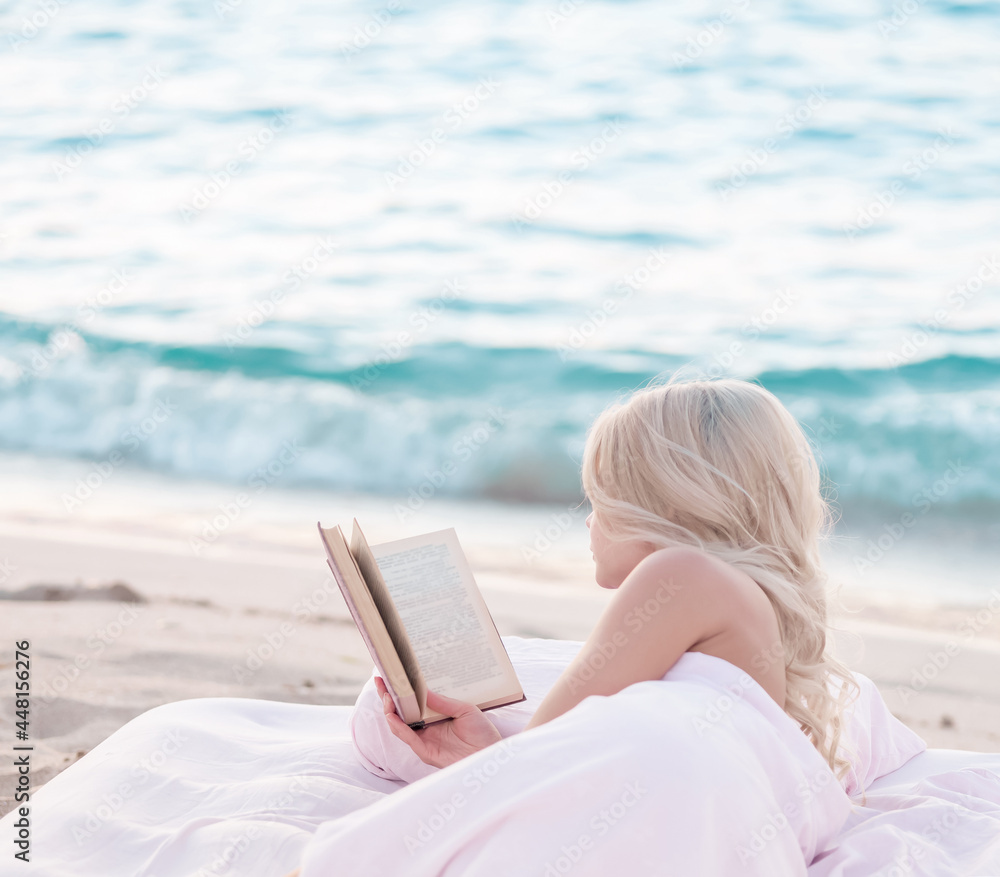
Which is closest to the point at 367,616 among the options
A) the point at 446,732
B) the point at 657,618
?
the point at 446,732

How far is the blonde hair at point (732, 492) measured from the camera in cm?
195

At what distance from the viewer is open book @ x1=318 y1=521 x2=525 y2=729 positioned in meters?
1.92

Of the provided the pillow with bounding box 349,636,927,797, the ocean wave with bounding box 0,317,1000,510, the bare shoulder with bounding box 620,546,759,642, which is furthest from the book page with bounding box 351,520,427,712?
the ocean wave with bounding box 0,317,1000,510

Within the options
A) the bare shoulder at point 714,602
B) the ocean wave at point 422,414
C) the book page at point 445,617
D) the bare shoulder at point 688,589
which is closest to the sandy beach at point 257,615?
the bare shoulder at point 714,602

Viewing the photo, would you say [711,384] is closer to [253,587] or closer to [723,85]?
[253,587]

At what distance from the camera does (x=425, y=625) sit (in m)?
2.01

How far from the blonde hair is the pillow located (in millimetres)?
346

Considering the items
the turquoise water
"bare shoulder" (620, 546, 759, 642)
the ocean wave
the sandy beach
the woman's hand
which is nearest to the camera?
"bare shoulder" (620, 546, 759, 642)

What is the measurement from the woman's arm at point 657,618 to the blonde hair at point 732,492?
0.52 ft

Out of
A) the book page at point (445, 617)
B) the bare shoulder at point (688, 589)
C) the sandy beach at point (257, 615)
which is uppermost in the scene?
the bare shoulder at point (688, 589)

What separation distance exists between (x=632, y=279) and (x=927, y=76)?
17.3ft

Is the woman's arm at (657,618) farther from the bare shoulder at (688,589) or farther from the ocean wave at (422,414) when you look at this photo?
the ocean wave at (422,414)

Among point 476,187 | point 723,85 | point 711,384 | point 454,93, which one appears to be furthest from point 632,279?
point 711,384

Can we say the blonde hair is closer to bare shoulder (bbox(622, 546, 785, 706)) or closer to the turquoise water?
bare shoulder (bbox(622, 546, 785, 706))
